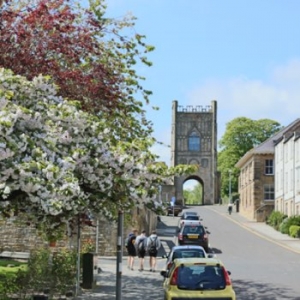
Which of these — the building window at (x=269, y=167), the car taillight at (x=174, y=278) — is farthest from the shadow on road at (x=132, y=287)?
the building window at (x=269, y=167)

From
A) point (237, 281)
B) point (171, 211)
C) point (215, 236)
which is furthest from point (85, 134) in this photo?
point (171, 211)

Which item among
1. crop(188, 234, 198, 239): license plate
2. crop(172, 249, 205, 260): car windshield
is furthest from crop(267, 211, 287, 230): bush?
crop(172, 249, 205, 260): car windshield

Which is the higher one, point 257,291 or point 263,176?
point 263,176

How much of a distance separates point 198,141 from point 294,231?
69282mm

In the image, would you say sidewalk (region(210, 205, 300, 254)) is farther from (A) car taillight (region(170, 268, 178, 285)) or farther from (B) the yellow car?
(A) car taillight (region(170, 268, 178, 285))

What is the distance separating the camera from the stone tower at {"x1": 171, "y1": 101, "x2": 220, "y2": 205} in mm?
119125

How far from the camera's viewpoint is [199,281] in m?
14.6

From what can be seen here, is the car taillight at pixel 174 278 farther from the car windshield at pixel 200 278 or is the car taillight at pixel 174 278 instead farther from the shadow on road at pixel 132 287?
the shadow on road at pixel 132 287

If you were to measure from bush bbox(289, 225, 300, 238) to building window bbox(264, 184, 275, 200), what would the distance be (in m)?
24.0

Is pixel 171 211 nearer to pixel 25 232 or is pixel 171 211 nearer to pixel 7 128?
pixel 25 232

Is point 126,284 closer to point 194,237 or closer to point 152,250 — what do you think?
point 152,250

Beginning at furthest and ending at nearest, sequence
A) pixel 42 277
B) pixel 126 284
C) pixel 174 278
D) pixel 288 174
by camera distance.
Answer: pixel 288 174 < pixel 126 284 < pixel 42 277 < pixel 174 278

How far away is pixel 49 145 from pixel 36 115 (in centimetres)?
55

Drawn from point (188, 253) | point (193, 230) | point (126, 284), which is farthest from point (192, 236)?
point (188, 253)
